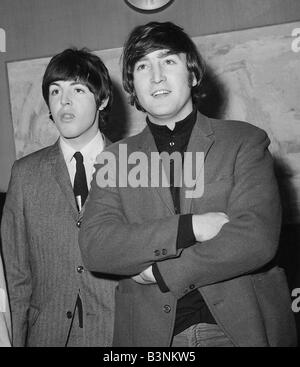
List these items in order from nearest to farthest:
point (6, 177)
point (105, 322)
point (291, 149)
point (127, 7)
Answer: point (105, 322), point (291, 149), point (127, 7), point (6, 177)

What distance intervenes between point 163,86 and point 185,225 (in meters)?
0.54

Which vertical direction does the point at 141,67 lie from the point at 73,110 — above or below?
above

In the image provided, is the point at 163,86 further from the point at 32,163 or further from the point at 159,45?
the point at 32,163

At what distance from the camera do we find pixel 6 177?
3334mm

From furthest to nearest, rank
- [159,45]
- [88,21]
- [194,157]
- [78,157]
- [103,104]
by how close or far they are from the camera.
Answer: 1. [88,21]
2. [103,104]
3. [78,157]
4. [159,45]
5. [194,157]

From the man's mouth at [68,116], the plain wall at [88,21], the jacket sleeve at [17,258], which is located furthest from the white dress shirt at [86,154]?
the plain wall at [88,21]

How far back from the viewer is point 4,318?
5.79 feet

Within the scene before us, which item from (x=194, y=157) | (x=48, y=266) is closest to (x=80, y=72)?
(x=194, y=157)

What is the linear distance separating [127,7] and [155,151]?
73.3 inches

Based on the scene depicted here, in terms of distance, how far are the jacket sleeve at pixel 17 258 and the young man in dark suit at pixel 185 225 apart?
17.6 inches

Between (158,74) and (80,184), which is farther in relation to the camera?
(80,184)

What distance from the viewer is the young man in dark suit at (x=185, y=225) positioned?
53.5 inches
